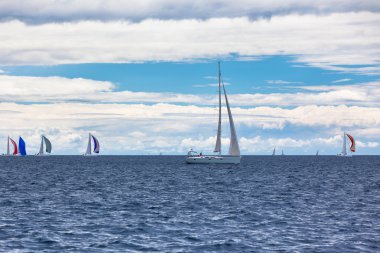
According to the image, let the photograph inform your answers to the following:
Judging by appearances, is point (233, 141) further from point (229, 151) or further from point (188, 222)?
point (188, 222)

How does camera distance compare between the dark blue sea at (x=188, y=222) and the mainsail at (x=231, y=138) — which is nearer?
the dark blue sea at (x=188, y=222)

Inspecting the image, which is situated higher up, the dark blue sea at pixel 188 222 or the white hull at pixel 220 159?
the white hull at pixel 220 159

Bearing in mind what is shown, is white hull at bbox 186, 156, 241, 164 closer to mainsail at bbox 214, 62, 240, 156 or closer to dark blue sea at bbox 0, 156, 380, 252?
mainsail at bbox 214, 62, 240, 156

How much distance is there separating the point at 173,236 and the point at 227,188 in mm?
34800

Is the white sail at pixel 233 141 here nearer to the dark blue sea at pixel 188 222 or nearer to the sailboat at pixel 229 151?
the sailboat at pixel 229 151

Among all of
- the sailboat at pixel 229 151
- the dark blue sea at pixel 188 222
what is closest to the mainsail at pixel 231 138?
the sailboat at pixel 229 151

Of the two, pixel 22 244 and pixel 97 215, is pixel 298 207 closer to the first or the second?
pixel 97 215

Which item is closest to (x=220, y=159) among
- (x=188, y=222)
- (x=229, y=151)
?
(x=229, y=151)

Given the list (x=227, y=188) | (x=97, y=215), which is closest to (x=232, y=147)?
(x=227, y=188)

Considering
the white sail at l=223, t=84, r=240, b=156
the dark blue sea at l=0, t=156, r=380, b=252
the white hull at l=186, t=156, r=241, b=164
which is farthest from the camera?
the white hull at l=186, t=156, r=241, b=164

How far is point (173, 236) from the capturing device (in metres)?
31.3

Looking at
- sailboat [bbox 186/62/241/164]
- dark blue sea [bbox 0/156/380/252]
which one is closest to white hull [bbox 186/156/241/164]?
sailboat [bbox 186/62/241/164]

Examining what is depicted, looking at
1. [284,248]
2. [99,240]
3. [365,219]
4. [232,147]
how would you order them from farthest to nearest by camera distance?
[232,147] → [365,219] → [99,240] → [284,248]

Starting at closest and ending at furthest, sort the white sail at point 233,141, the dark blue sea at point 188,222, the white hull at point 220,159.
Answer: the dark blue sea at point 188,222, the white sail at point 233,141, the white hull at point 220,159
